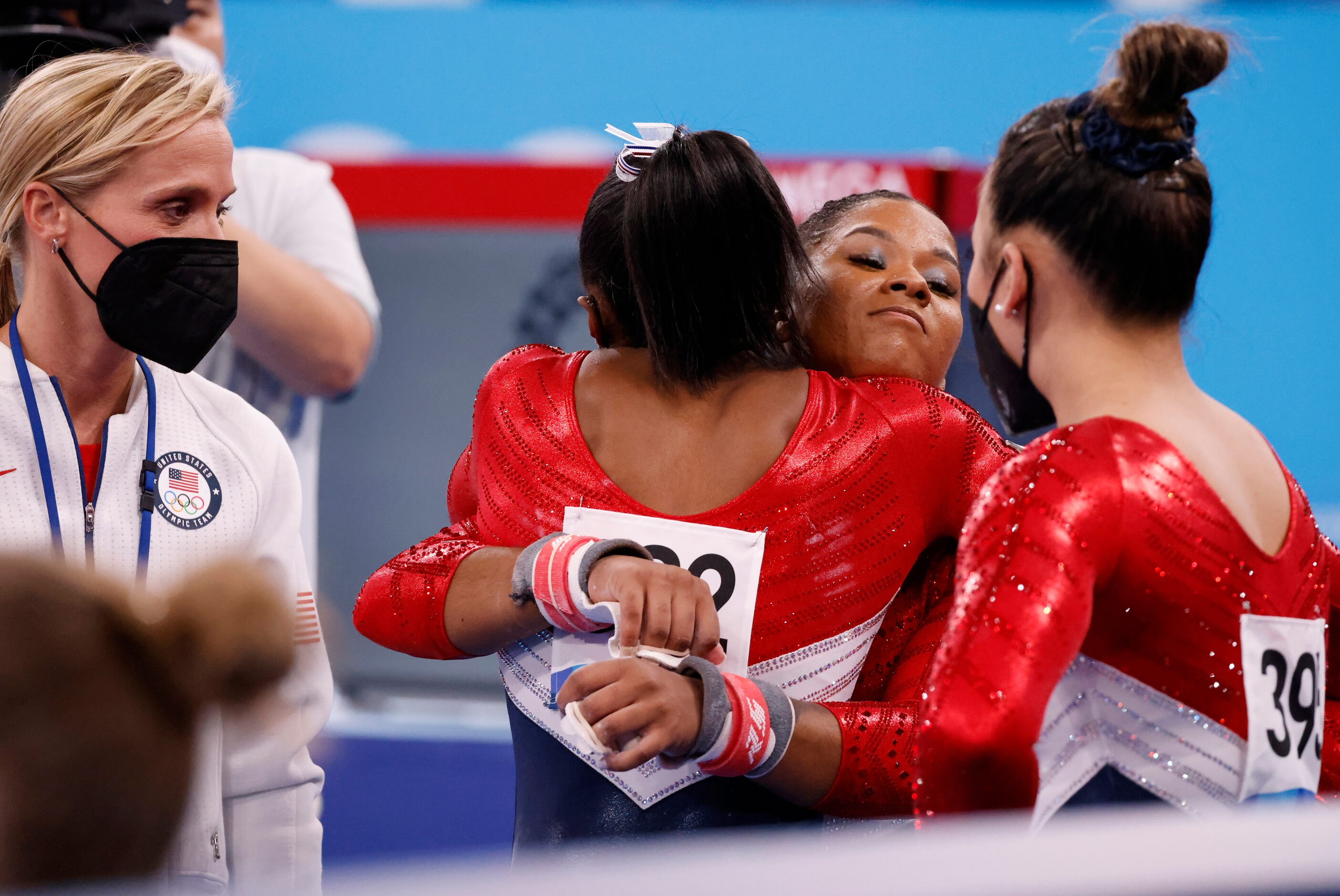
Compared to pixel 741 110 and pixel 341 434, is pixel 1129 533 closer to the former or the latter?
pixel 341 434

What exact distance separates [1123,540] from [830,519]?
33 centimetres

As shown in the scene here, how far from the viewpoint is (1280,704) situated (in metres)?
1.14

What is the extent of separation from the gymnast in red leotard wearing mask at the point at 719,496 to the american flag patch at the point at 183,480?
321mm

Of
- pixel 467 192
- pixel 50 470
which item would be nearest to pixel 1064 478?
pixel 50 470

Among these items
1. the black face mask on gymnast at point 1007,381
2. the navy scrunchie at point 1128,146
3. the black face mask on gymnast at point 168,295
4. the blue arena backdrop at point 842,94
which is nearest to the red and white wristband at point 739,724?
the black face mask on gymnast at point 1007,381

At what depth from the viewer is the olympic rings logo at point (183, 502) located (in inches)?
60.4

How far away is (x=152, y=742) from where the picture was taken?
2.46 ft

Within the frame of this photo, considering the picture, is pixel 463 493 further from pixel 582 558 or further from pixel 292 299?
pixel 292 299

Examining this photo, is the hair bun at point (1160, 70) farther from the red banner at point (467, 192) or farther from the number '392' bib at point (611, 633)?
the red banner at point (467, 192)

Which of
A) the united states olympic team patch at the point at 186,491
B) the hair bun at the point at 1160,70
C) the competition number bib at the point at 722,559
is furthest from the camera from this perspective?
the united states olympic team patch at the point at 186,491

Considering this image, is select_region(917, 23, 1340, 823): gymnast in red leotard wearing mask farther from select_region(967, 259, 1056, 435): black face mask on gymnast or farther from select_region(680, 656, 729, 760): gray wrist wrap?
select_region(680, 656, 729, 760): gray wrist wrap

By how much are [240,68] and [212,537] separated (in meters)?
4.99

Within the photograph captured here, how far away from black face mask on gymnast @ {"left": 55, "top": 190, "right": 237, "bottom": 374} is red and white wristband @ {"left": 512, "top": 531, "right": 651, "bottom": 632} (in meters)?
0.65

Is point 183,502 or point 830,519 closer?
point 830,519
